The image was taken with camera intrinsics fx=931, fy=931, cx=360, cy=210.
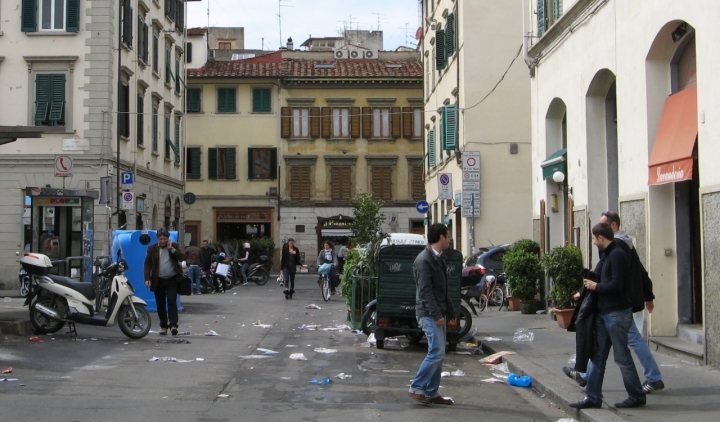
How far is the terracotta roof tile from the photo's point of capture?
51625mm

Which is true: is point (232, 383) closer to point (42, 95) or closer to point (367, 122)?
point (42, 95)

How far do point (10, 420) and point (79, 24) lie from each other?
24495 mm

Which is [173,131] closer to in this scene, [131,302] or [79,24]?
[79,24]

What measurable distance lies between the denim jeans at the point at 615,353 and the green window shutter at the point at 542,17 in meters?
11.7

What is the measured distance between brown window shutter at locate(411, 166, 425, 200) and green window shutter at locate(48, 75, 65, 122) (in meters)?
25.7

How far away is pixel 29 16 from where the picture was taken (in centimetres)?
2992

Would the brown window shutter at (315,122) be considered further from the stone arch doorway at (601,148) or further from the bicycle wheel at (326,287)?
the stone arch doorway at (601,148)

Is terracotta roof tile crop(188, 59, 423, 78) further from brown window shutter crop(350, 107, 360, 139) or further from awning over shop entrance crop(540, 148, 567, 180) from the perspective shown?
awning over shop entrance crop(540, 148, 567, 180)

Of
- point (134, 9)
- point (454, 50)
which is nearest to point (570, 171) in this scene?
point (454, 50)

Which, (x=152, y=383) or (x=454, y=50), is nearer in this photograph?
(x=152, y=383)

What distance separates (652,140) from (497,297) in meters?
9.21

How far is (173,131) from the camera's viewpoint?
40.9m

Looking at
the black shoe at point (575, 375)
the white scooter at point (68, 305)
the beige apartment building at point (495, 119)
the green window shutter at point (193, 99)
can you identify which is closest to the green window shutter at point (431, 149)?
the beige apartment building at point (495, 119)

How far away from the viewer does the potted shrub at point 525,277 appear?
62.3 ft
